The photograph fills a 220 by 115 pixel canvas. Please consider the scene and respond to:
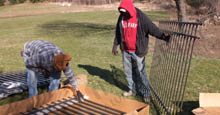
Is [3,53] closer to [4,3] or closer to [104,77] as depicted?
[104,77]

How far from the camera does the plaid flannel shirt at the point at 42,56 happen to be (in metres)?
3.57

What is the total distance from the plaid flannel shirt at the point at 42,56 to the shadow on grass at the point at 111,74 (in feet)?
6.45

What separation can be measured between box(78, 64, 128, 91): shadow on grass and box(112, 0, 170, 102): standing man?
0.91 metres

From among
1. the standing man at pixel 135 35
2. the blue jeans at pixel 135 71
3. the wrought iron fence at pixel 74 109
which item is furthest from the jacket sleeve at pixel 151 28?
the wrought iron fence at pixel 74 109

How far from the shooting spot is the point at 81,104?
4.23 meters

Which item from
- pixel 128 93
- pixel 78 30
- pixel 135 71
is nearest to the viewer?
pixel 128 93

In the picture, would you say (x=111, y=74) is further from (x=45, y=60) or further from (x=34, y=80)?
(x=45, y=60)

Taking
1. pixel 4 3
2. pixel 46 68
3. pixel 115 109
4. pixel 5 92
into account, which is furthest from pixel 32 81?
pixel 4 3

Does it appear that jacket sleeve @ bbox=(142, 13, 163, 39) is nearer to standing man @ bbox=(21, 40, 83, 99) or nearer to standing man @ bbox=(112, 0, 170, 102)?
standing man @ bbox=(112, 0, 170, 102)

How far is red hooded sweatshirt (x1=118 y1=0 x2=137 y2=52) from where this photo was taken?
412cm

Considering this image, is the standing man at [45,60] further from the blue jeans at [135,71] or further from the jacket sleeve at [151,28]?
the jacket sleeve at [151,28]

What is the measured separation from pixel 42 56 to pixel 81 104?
127 cm

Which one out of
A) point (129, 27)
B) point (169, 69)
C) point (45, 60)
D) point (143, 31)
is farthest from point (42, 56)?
point (169, 69)

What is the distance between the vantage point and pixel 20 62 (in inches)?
333
